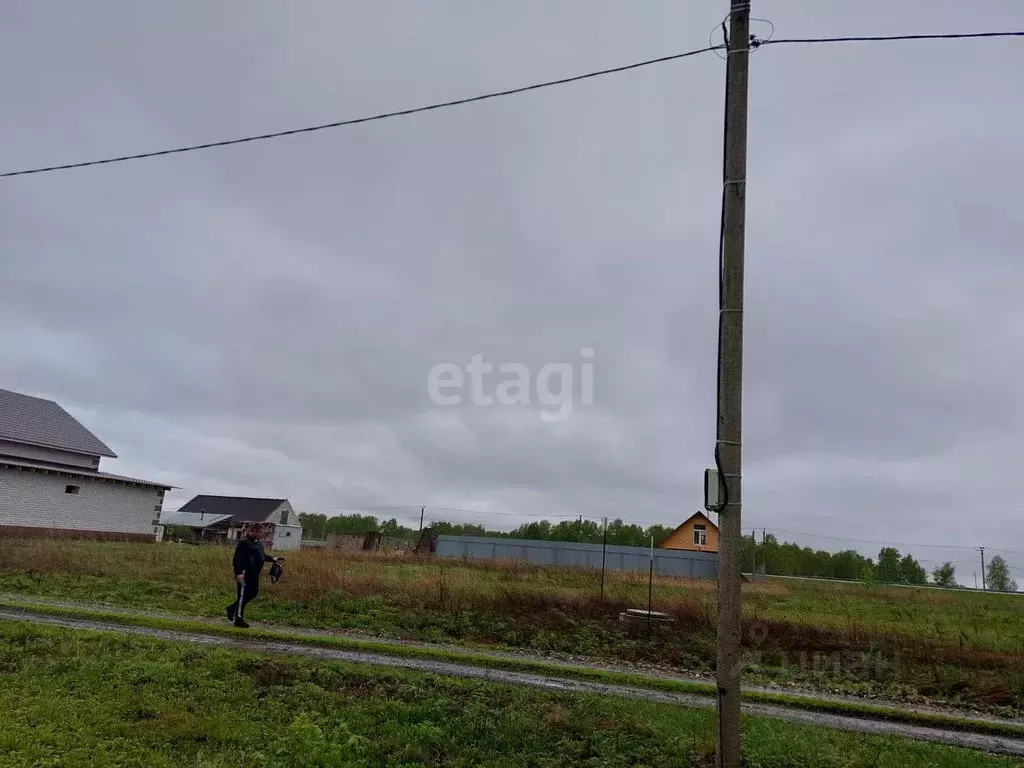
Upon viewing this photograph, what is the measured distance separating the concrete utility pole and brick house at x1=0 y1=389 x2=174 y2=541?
32.7 metres

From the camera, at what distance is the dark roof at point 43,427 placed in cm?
3316

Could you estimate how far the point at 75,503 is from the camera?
33.2 m

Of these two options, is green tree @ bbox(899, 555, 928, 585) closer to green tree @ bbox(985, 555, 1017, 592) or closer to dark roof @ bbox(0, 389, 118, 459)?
green tree @ bbox(985, 555, 1017, 592)

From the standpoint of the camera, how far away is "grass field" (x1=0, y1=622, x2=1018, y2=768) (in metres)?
5.21

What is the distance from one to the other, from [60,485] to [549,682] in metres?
A: 32.6

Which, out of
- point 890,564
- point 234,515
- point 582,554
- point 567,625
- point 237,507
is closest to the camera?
point 567,625

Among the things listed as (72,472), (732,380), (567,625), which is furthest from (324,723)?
(72,472)

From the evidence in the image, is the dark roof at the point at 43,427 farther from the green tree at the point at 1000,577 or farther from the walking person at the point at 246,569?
the green tree at the point at 1000,577

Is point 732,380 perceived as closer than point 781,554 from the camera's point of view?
Yes

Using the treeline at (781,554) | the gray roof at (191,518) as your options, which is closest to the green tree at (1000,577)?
the treeline at (781,554)

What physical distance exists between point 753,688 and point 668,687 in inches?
62.6

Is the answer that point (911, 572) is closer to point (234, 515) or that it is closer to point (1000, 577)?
point (1000, 577)

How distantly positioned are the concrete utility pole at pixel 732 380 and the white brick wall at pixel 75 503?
3416cm

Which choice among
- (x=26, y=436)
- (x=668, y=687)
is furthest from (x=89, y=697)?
(x=26, y=436)
